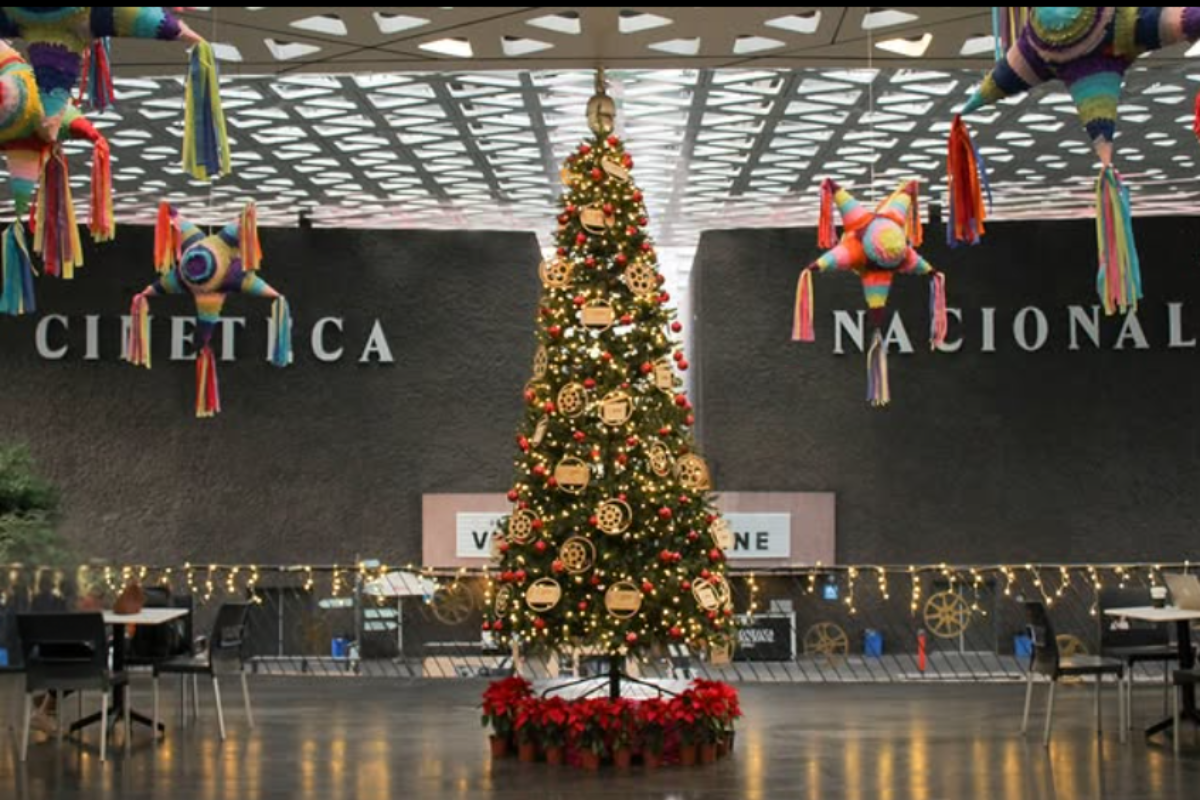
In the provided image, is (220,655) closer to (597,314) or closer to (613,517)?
(613,517)

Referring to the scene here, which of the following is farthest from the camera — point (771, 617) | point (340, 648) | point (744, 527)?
point (744, 527)

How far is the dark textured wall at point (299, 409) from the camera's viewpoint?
15.2 meters

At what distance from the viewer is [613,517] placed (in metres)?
7.34

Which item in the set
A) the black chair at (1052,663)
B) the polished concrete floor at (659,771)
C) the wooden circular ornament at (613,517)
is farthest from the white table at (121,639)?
the black chair at (1052,663)

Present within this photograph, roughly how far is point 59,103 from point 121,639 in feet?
14.8

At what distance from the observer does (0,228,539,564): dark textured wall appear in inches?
598

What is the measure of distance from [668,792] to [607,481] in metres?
1.73

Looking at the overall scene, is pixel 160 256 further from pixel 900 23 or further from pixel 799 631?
pixel 799 631

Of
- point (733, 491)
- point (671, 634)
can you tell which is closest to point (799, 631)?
point (733, 491)

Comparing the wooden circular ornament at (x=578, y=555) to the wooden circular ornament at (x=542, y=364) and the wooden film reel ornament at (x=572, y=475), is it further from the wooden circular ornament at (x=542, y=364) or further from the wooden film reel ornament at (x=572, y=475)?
the wooden circular ornament at (x=542, y=364)

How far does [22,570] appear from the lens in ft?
35.1

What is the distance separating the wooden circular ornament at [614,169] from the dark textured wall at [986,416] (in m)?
7.71

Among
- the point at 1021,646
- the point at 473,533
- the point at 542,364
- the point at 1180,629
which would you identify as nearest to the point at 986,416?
the point at 1021,646

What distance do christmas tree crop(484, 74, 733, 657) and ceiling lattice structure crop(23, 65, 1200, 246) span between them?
253 cm
